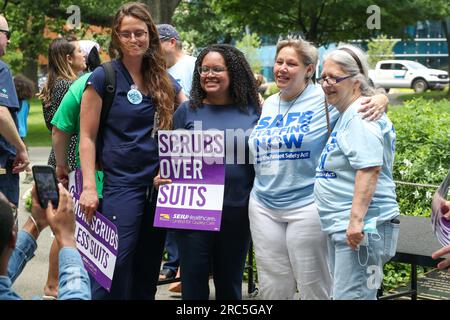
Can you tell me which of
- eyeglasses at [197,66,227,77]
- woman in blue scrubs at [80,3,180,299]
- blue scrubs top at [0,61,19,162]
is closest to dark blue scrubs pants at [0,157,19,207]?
blue scrubs top at [0,61,19,162]

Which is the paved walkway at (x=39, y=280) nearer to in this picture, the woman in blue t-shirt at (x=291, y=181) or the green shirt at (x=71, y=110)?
the woman in blue t-shirt at (x=291, y=181)

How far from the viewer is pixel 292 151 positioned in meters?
4.61

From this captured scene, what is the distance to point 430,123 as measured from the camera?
8.55 meters

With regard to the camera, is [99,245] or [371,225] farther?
[99,245]

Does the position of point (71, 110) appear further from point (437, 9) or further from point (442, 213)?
point (437, 9)

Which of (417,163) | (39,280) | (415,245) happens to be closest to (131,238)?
(415,245)

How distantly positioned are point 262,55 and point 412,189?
56.2 m

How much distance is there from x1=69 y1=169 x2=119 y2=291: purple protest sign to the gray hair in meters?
1.62

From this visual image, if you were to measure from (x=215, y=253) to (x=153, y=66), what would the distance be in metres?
1.21

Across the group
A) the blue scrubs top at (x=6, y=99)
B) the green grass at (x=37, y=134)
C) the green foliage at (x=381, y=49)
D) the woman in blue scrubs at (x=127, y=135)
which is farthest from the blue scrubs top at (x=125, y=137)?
the green foliage at (x=381, y=49)

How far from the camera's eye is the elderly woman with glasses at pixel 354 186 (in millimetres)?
4148

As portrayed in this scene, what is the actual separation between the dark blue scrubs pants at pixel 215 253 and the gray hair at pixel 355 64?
1068 millimetres

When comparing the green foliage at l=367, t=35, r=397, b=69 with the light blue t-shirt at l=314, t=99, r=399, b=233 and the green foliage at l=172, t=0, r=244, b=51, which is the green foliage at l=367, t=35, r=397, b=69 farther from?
the light blue t-shirt at l=314, t=99, r=399, b=233

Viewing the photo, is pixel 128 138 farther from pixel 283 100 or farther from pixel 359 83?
pixel 359 83
